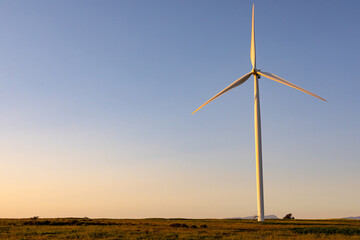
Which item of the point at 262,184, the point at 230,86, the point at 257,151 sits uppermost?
the point at 230,86

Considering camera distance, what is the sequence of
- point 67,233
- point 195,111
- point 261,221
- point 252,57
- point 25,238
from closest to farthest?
1. point 25,238
2. point 67,233
3. point 261,221
4. point 195,111
5. point 252,57

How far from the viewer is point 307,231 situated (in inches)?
2271

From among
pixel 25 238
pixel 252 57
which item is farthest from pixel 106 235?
pixel 252 57

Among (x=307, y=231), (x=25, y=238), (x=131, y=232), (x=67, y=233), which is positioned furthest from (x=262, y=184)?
(x=25, y=238)

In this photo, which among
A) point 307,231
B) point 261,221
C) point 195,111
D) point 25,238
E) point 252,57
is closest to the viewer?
point 25,238

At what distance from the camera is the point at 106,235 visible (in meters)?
51.1

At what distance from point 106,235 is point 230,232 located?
15.7 metres

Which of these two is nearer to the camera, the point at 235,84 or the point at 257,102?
the point at 257,102

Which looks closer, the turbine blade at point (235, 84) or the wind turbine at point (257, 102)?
the wind turbine at point (257, 102)

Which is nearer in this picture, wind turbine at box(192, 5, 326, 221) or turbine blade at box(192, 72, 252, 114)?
wind turbine at box(192, 5, 326, 221)

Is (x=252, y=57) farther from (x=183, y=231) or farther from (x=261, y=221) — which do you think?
(x=183, y=231)

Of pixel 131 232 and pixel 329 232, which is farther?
pixel 329 232

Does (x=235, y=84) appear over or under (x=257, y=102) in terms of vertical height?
over

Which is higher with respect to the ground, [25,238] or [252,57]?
[252,57]
